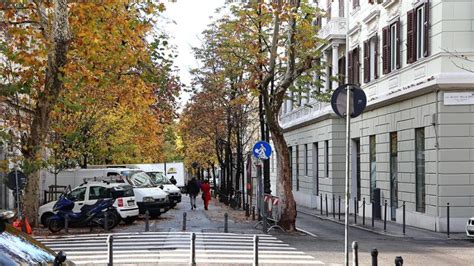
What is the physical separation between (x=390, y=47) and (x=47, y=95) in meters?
14.7

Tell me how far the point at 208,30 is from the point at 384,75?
13580 millimetres

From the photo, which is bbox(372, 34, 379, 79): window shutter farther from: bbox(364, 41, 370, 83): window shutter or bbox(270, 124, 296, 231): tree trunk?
bbox(270, 124, 296, 231): tree trunk

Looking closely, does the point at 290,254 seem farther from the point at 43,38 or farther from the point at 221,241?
the point at 43,38

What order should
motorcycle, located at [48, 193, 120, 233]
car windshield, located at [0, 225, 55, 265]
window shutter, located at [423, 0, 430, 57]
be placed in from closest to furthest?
car windshield, located at [0, 225, 55, 265]
motorcycle, located at [48, 193, 120, 233]
window shutter, located at [423, 0, 430, 57]

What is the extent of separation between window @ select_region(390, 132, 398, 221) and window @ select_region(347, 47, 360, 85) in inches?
240

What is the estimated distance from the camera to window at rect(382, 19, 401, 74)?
28016 millimetres

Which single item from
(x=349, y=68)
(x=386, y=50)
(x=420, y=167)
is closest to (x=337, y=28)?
(x=349, y=68)

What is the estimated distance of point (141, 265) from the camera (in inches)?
575

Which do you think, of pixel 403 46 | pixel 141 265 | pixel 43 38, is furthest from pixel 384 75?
pixel 141 265

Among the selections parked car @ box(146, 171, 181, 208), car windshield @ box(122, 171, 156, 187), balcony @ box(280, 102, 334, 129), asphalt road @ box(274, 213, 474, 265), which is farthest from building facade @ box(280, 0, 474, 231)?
car windshield @ box(122, 171, 156, 187)

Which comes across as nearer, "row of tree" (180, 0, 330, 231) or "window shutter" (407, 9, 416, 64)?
"row of tree" (180, 0, 330, 231)

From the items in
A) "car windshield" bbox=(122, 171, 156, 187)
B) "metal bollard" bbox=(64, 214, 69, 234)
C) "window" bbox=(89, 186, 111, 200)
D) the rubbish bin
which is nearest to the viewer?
"metal bollard" bbox=(64, 214, 69, 234)

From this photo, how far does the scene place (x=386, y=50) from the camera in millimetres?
29359

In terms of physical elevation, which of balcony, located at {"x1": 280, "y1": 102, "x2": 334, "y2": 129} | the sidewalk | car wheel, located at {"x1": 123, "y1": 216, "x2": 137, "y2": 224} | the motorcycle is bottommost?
the sidewalk
